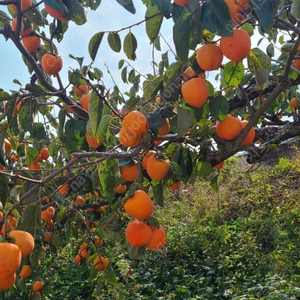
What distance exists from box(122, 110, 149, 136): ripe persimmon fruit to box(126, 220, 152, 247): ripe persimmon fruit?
33cm

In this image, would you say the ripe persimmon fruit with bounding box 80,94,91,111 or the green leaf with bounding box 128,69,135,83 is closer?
the ripe persimmon fruit with bounding box 80,94,91,111

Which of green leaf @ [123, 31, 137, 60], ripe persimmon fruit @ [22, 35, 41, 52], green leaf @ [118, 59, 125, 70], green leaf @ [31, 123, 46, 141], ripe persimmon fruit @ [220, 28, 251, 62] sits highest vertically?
green leaf @ [118, 59, 125, 70]

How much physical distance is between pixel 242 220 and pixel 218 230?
475 millimetres

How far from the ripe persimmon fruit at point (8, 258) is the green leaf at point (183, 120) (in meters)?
0.66

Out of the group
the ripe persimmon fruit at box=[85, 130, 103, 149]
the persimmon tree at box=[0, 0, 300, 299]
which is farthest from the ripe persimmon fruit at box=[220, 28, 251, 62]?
the ripe persimmon fruit at box=[85, 130, 103, 149]

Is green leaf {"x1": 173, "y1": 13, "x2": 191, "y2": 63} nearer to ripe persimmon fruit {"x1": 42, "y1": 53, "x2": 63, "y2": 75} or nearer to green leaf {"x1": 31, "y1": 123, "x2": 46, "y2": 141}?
ripe persimmon fruit {"x1": 42, "y1": 53, "x2": 63, "y2": 75}

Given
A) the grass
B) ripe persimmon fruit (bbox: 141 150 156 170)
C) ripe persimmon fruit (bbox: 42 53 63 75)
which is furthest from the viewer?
the grass

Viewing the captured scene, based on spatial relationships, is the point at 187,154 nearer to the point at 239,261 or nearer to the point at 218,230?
the point at 239,261

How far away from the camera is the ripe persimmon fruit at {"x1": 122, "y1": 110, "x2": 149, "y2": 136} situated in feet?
3.75

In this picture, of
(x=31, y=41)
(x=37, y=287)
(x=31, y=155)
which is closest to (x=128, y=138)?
(x=31, y=41)

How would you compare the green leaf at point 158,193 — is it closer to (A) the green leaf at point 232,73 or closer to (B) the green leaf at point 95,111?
(B) the green leaf at point 95,111

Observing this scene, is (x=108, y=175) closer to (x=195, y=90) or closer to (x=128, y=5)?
(x=195, y=90)

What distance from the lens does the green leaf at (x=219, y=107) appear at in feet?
4.05

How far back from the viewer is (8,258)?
833 mm
